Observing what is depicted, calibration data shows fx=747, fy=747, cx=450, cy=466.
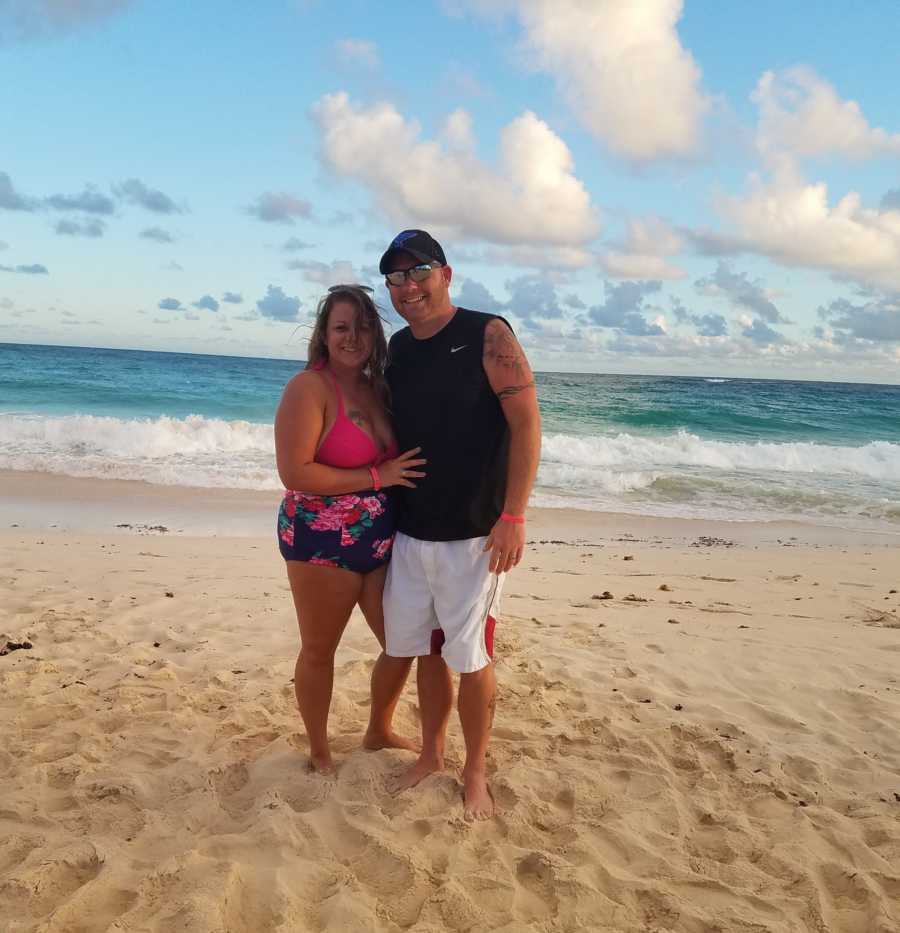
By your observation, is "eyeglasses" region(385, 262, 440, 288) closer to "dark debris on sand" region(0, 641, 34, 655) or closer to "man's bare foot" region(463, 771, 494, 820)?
"man's bare foot" region(463, 771, 494, 820)

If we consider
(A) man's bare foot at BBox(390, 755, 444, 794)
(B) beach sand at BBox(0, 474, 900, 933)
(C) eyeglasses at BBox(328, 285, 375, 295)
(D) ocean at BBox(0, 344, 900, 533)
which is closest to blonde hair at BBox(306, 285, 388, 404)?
(C) eyeglasses at BBox(328, 285, 375, 295)

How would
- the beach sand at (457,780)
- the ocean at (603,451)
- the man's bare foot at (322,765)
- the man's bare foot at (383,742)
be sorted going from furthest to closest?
the ocean at (603,451)
the man's bare foot at (383,742)
the man's bare foot at (322,765)
the beach sand at (457,780)

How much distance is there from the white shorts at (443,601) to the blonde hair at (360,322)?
68cm

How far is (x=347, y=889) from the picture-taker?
2.53 metres

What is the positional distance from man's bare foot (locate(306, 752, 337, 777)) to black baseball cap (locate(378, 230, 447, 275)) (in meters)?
2.17

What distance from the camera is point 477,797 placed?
309cm

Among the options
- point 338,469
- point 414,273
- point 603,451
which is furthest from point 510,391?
point 603,451

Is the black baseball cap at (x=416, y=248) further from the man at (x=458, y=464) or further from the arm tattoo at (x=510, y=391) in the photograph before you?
the arm tattoo at (x=510, y=391)

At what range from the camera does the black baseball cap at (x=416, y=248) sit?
299 centimetres

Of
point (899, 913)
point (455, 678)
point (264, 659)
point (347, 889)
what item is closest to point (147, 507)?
point (264, 659)

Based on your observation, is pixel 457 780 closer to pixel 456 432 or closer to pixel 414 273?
pixel 456 432

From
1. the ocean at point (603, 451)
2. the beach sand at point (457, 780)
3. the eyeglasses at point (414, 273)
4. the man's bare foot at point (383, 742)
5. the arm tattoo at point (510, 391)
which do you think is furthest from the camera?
the ocean at point (603, 451)

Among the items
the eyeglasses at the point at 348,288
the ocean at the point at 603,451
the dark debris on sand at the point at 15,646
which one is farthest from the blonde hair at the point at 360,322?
the ocean at the point at 603,451

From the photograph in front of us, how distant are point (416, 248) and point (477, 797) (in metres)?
2.26
